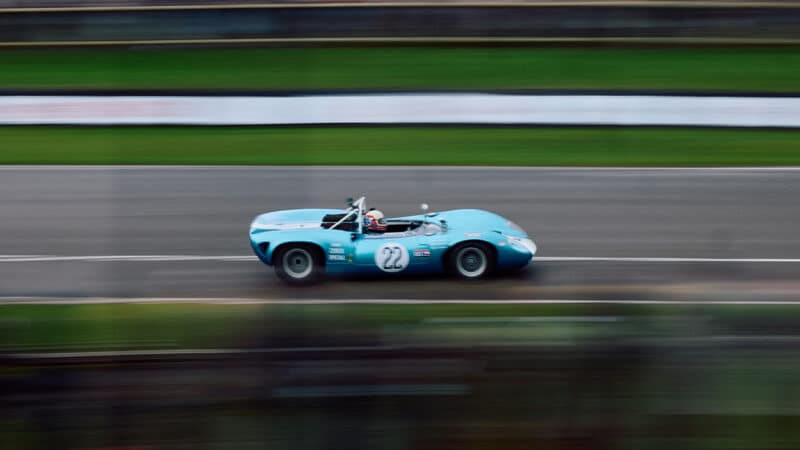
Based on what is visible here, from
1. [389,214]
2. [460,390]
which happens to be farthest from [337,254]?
[460,390]

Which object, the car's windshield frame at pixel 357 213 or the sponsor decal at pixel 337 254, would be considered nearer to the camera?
the sponsor decal at pixel 337 254

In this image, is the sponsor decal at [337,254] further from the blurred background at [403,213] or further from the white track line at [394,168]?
the white track line at [394,168]

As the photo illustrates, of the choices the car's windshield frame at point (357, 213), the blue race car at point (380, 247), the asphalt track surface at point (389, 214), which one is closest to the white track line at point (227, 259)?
the asphalt track surface at point (389, 214)

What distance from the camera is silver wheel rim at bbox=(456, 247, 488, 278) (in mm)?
8367

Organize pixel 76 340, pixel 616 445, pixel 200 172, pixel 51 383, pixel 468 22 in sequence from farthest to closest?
1. pixel 468 22
2. pixel 200 172
3. pixel 76 340
4. pixel 51 383
5. pixel 616 445

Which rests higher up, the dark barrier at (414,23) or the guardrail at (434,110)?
the dark barrier at (414,23)

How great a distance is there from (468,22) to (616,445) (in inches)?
615

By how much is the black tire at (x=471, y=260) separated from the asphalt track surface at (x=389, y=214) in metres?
0.12

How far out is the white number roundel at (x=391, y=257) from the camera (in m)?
8.21

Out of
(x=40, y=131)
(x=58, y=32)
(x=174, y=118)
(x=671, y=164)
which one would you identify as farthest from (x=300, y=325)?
(x=58, y=32)

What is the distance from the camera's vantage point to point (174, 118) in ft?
48.9

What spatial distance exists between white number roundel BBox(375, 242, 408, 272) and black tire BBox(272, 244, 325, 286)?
1.91ft

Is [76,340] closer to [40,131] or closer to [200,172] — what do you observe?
[200,172]

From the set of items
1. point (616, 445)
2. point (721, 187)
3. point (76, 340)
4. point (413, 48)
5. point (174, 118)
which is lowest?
point (616, 445)
